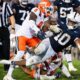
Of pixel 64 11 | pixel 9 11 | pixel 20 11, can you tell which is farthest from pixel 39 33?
pixel 64 11

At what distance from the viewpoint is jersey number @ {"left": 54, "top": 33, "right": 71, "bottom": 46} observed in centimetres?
1075

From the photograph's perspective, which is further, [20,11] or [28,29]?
[20,11]

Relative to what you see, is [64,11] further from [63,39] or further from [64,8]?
[63,39]

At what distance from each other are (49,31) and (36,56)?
79 cm

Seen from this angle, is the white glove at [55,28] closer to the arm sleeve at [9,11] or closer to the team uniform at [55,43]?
the team uniform at [55,43]

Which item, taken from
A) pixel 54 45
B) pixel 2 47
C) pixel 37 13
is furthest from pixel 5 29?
pixel 54 45

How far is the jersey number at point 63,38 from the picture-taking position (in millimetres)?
10750

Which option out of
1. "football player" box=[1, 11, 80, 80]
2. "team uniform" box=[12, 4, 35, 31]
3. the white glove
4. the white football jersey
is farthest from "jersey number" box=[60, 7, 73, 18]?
"football player" box=[1, 11, 80, 80]

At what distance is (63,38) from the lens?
10.8 m

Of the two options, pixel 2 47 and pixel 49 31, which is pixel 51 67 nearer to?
pixel 49 31

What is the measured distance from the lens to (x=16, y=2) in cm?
1372

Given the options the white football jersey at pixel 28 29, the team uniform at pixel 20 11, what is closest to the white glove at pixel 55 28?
the white football jersey at pixel 28 29

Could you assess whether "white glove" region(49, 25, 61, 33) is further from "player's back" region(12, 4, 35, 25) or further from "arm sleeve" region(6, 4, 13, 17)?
"player's back" region(12, 4, 35, 25)

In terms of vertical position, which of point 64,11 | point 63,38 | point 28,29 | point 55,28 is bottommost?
point 64,11
